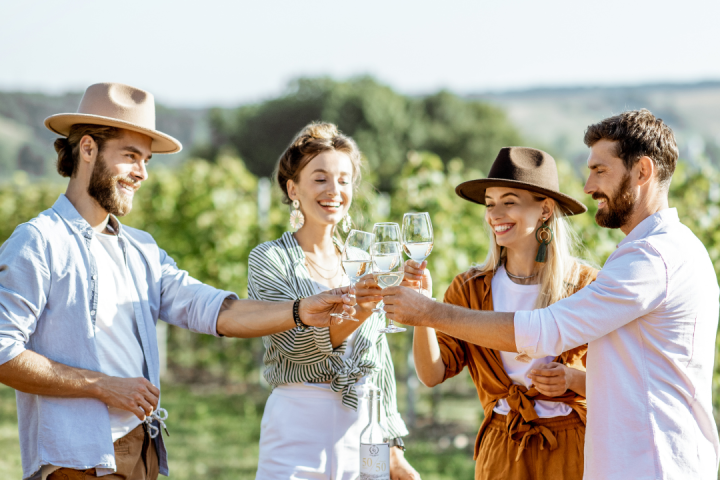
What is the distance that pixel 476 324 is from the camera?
2430 mm

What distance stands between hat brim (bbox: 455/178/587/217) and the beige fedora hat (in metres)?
1.39

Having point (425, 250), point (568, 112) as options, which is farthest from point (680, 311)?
point (568, 112)

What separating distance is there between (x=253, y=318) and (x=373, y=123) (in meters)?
52.6

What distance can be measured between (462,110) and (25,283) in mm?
56498

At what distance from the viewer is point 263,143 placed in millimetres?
56812

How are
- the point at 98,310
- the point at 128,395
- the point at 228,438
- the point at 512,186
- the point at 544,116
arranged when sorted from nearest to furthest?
the point at 128,395 < the point at 98,310 < the point at 512,186 < the point at 228,438 < the point at 544,116

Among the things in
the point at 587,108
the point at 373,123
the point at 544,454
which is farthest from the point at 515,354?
the point at 587,108

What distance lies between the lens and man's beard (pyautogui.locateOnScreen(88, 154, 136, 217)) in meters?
2.79

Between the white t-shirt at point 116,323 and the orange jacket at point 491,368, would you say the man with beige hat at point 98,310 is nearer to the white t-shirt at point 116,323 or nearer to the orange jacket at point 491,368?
the white t-shirt at point 116,323

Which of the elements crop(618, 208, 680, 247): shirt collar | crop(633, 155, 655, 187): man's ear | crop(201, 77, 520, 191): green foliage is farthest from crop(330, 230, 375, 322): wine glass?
crop(201, 77, 520, 191): green foliage

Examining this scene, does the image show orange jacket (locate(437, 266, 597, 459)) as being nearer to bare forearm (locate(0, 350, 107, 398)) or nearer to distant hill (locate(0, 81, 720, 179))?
bare forearm (locate(0, 350, 107, 398))

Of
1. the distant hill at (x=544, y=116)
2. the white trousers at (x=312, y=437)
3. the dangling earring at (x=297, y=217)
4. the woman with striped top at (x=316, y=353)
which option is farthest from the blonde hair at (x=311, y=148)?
the distant hill at (x=544, y=116)

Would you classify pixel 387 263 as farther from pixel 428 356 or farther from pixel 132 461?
pixel 132 461

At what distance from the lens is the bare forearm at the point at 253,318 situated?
2844 mm
